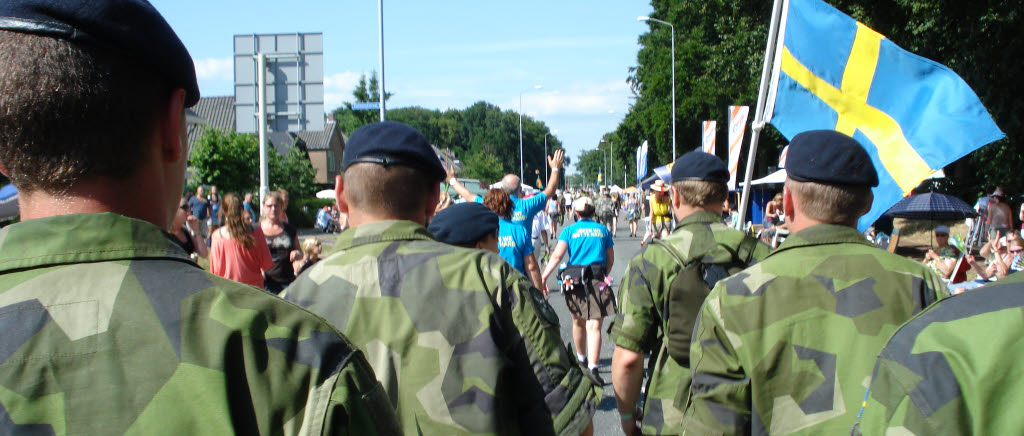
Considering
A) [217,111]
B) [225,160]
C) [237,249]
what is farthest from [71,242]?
[217,111]

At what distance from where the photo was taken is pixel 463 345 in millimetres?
2268

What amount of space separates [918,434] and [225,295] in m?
1.02

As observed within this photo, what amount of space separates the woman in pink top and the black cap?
4.26 m

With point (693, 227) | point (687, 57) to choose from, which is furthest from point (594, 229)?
point (687, 57)

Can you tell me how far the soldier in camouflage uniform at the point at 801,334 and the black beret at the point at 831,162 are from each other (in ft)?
0.69

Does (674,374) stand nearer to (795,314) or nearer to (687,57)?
(795,314)

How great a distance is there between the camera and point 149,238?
1140 mm

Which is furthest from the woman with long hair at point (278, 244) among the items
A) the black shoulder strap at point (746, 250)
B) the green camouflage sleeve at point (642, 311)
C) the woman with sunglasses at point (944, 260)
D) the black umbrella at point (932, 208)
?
the black umbrella at point (932, 208)

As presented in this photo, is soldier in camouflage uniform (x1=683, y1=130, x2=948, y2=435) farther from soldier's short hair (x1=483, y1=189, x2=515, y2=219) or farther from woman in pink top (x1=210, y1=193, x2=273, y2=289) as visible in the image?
woman in pink top (x1=210, y1=193, x2=273, y2=289)

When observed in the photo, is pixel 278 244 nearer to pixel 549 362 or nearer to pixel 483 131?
pixel 549 362

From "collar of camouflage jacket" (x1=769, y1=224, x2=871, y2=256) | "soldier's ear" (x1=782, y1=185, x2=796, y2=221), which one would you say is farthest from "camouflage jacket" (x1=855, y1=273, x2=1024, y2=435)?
"soldier's ear" (x1=782, y1=185, x2=796, y2=221)

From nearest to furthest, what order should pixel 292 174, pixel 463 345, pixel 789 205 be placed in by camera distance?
1. pixel 463 345
2. pixel 789 205
3. pixel 292 174

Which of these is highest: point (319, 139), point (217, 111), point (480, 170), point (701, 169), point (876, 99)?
point (217, 111)

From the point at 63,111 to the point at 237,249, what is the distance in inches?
229
